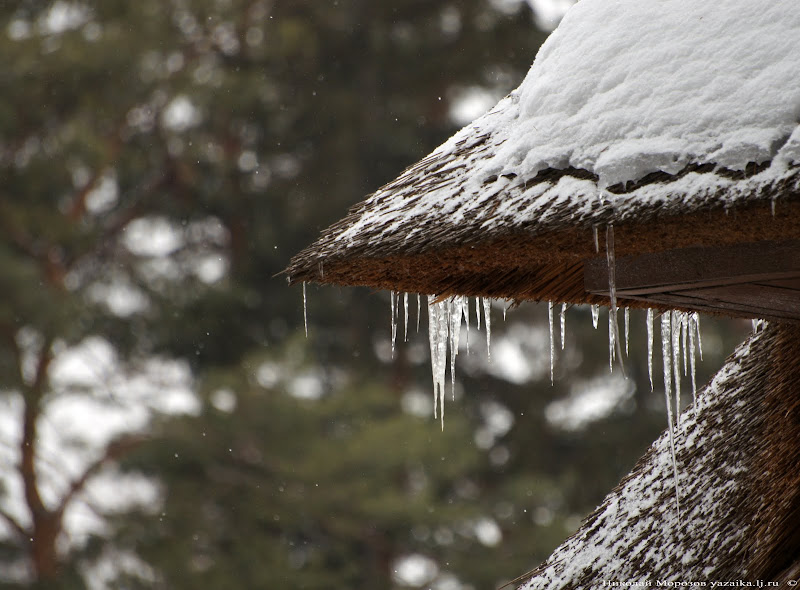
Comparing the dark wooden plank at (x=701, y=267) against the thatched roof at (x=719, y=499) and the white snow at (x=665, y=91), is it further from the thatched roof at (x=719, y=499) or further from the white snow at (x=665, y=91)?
the thatched roof at (x=719, y=499)

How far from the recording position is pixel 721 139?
120 centimetres

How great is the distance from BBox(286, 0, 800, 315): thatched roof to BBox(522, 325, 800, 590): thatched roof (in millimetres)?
637

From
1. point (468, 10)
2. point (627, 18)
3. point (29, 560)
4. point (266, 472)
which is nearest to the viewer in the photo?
point (627, 18)

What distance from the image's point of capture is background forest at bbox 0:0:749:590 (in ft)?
24.7

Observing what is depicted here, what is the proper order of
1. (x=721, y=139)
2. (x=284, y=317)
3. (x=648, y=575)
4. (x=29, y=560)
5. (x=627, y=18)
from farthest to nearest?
(x=284, y=317)
(x=29, y=560)
(x=648, y=575)
(x=627, y=18)
(x=721, y=139)

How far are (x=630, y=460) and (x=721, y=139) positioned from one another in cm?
793

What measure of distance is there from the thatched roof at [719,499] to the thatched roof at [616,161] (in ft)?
2.09

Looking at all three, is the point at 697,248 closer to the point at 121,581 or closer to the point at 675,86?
the point at 675,86

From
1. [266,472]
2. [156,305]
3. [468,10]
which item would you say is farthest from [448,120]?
[266,472]

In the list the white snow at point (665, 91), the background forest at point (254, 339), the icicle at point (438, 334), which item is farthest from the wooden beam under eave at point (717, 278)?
the background forest at point (254, 339)

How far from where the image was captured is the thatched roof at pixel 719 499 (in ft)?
5.42

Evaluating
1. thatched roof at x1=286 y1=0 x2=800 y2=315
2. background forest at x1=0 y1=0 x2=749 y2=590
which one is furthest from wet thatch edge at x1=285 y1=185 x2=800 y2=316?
background forest at x1=0 y1=0 x2=749 y2=590

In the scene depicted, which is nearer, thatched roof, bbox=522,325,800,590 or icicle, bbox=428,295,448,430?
thatched roof, bbox=522,325,800,590

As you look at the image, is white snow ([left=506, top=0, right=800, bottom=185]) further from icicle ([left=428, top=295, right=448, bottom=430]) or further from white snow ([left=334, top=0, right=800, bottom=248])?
icicle ([left=428, top=295, right=448, bottom=430])
